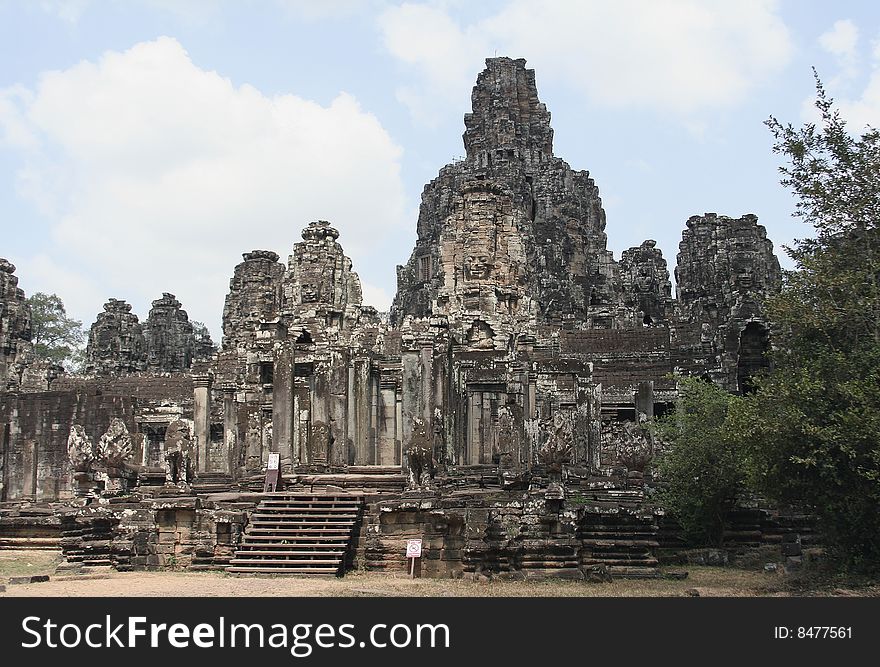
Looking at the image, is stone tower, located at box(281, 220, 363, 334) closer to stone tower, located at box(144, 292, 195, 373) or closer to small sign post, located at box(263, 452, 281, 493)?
small sign post, located at box(263, 452, 281, 493)

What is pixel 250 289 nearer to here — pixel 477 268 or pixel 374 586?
pixel 477 268

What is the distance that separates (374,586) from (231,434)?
15.2 m

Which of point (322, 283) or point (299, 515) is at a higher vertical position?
point (322, 283)

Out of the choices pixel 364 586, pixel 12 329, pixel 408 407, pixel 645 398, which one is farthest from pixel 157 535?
pixel 12 329

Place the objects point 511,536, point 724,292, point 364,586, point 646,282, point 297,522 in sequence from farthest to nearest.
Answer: point 646,282 < point 724,292 < point 297,522 < point 511,536 < point 364,586

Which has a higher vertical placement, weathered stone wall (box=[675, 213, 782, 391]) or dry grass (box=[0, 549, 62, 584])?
weathered stone wall (box=[675, 213, 782, 391])

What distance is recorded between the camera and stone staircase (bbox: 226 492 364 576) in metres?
18.3

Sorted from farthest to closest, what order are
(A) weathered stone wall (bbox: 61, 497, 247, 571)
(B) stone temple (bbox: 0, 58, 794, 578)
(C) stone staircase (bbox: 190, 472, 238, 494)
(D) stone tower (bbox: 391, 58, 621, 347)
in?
(D) stone tower (bbox: 391, 58, 621, 347) < (C) stone staircase (bbox: 190, 472, 238, 494) < (A) weathered stone wall (bbox: 61, 497, 247, 571) < (B) stone temple (bbox: 0, 58, 794, 578)

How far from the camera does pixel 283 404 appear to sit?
88.4 ft

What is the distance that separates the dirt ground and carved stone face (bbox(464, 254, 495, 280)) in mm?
20132

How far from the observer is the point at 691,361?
119 feet

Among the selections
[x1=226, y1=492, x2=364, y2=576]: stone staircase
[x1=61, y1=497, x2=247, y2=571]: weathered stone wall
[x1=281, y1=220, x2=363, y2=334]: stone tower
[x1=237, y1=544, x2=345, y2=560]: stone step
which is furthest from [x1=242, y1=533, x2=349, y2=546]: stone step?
[x1=281, y1=220, x2=363, y2=334]: stone tower

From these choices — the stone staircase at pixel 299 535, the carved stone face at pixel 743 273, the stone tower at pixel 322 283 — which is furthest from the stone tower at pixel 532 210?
the stone staircase at pixel 299 535
